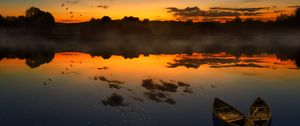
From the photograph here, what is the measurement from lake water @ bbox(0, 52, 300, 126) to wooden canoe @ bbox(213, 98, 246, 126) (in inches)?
68.1

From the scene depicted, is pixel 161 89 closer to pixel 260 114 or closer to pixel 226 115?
pixel 226 115

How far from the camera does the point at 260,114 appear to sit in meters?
38.5

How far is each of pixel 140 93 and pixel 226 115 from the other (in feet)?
57.9

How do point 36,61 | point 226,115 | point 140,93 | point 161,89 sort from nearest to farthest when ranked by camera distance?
point 226,115 → point 140,93 → point 161,89 → point 36,61

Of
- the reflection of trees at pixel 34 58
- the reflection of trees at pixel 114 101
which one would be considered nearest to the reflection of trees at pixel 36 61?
the reflection of trees at pixel 34 58

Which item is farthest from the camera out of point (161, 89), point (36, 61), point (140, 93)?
point (36, 61)

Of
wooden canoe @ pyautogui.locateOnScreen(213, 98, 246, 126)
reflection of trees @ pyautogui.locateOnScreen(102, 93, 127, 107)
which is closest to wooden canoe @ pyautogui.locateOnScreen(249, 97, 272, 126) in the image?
wooden canoe @ pyautogui.locateOnScreen(213, 98, 246, 126)

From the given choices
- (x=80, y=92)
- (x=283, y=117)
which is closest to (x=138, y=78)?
(x=80, y=92)

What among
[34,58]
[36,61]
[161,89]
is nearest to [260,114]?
[161,89]

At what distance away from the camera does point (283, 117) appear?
41.0 meters

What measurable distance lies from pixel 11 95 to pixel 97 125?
834 inches

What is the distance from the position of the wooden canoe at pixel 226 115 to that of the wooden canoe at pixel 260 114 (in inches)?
41.7

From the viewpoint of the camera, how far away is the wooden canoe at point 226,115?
35.6 m

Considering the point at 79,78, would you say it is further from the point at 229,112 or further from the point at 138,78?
the point at 229,112
